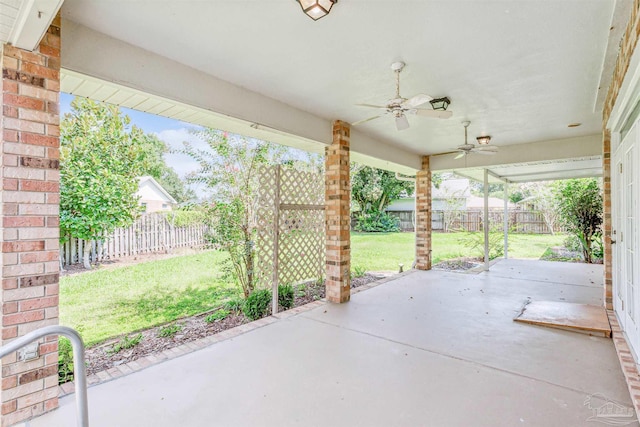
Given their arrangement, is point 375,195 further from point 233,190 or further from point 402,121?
point 402,121

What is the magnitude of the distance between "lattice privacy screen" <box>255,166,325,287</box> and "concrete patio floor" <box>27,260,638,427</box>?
0.85 m

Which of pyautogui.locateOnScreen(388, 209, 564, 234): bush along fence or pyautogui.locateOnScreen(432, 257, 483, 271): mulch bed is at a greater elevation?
pyautogui.locateOnScreen(388, 209, 564, 234): bush along fence

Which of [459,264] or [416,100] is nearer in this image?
[416,100]

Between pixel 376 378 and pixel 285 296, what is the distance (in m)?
2.31

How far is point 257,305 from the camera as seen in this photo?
4.31 meters

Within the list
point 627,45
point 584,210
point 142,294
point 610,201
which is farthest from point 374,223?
point 627,45

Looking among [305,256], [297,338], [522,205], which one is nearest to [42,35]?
[297,338]

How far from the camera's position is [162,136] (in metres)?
11.7

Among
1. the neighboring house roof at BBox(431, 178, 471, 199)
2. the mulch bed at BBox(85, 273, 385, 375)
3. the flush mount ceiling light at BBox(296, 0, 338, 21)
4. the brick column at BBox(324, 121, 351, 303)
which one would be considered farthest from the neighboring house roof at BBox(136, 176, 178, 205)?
the neighboring house roof at BBox(431, 178, 471, 199)

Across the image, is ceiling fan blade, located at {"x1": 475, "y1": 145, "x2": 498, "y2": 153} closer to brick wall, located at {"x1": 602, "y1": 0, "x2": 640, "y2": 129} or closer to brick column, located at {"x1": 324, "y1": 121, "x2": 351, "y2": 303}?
brick wall, located at {"x1": 602, "y1": 0, "x2": 640, "y2": 129}

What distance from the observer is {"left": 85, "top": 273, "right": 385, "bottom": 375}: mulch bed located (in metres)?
3.20

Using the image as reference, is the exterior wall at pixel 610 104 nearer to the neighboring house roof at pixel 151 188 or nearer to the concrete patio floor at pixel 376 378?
the concrete patio floor at pixel 376 378

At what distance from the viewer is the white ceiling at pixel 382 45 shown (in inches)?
84.0

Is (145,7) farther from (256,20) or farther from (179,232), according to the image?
(179,232)
